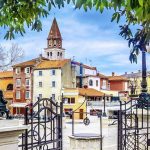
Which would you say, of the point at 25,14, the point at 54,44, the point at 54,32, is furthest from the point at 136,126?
the point at 54,44

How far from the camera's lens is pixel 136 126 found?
24.7 ft

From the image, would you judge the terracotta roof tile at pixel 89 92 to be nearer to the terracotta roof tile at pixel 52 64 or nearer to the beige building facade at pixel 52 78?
the beige building facade at pixel 52 78

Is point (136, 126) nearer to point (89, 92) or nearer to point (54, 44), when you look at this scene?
point (89, 92)

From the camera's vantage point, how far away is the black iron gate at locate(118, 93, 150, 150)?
713 cm

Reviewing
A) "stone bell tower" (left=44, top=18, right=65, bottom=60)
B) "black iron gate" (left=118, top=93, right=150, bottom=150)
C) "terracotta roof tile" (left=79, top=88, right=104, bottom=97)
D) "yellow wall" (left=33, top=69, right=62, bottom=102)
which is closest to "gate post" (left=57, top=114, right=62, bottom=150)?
"black iron gate" (left=118, top=93, right=150, bottom=150)

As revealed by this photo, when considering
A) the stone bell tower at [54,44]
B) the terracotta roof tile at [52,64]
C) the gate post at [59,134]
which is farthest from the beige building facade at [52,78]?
the gate post at [59,134]

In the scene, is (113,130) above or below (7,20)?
below

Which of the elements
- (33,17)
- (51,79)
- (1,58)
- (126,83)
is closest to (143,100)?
(33,17)

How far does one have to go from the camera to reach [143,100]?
7699 mm

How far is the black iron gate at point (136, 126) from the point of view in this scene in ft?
23.4

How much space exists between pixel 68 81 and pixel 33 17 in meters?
60.6

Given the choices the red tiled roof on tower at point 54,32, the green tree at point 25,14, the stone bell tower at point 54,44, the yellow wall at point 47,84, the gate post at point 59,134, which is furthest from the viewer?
the stone bell tower at point 54,44

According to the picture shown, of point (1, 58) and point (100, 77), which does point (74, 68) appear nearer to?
point (100, 77)

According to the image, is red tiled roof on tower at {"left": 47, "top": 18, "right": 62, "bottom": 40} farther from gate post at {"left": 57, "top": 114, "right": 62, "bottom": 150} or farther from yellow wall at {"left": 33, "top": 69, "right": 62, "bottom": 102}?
gate post at {"left": 57, "top": 114, "right": 62, "bottom": 150}
